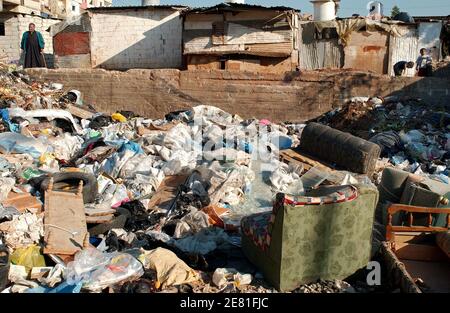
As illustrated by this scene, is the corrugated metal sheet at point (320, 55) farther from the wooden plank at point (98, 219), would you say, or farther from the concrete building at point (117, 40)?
the wooden plank at point (98, 219)

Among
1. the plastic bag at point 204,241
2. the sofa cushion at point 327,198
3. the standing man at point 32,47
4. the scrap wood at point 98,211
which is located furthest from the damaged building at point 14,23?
the sofa cushion at point 327,198

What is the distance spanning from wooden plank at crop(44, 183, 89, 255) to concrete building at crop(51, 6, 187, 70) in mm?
9588

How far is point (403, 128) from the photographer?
410 inches

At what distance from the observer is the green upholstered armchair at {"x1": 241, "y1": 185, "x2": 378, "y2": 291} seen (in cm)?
441

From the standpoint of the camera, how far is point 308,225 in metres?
4.46

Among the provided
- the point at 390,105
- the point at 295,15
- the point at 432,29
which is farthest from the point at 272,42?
the point at 432,29

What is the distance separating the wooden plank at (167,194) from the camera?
23.1ft

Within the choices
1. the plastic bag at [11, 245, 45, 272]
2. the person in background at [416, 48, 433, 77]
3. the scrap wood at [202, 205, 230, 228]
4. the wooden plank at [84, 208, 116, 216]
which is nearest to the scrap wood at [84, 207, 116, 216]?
the wooden plank at [84, 208, 116, 216]

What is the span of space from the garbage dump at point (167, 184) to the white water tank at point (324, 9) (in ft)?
14.2

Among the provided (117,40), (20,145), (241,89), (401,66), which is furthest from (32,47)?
(401,66)

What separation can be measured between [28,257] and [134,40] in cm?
1109

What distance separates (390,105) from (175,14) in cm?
678

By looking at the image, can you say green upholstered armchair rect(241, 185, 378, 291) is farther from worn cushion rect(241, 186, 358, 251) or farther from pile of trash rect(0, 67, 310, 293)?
pile of trash rect(0, 67, 310, 293)
